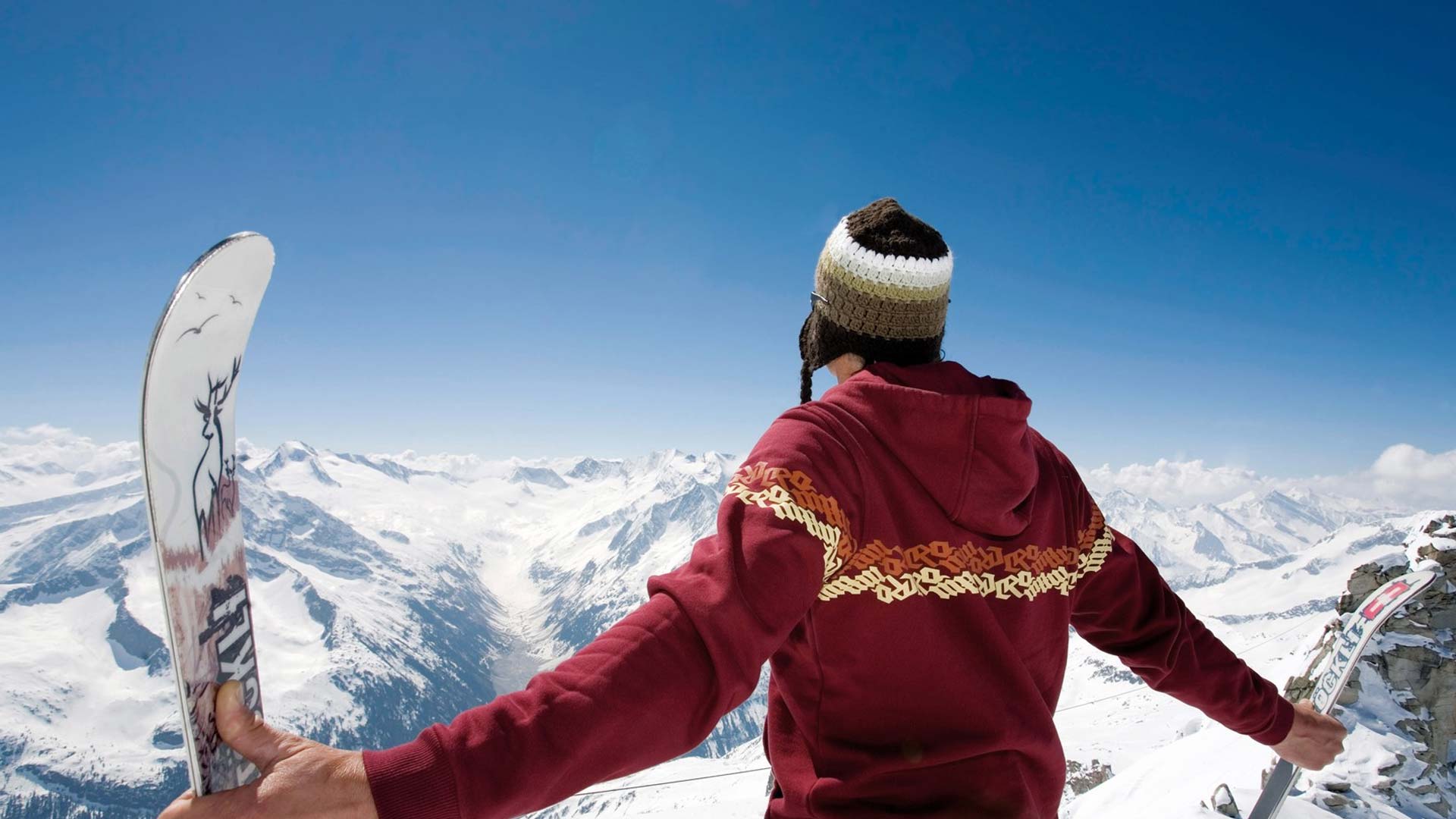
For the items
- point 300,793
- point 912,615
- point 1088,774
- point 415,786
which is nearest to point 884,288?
point 912,615

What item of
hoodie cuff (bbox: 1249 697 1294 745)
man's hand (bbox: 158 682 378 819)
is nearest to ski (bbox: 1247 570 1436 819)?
hoodie cuff (bbox: 1249 697 1294 745)

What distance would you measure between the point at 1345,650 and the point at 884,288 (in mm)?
4628

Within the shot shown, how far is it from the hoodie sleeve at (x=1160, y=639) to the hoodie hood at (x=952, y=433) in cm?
83

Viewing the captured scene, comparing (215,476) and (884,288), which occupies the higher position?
(884,288)

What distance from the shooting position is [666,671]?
4.95 feet

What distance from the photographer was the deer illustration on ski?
203 centimetres

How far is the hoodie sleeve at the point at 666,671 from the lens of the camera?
4.27 feet

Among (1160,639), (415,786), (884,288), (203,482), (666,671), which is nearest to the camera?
(415,786)

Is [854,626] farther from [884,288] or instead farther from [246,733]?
[246,733]

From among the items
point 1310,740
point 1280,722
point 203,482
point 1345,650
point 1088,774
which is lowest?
point 1088,774

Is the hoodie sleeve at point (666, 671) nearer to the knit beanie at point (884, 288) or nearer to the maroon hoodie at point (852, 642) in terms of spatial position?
the maroon hoodie at point (852, 642)

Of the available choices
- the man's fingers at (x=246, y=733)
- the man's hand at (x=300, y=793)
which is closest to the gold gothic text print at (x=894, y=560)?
the man's hand at (x=300, y=793)

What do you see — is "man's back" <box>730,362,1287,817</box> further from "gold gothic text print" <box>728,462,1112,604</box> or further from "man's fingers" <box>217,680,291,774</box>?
"man's fingers" <box>217,680,291,774</box>

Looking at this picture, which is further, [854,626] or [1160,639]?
[1160,639]
